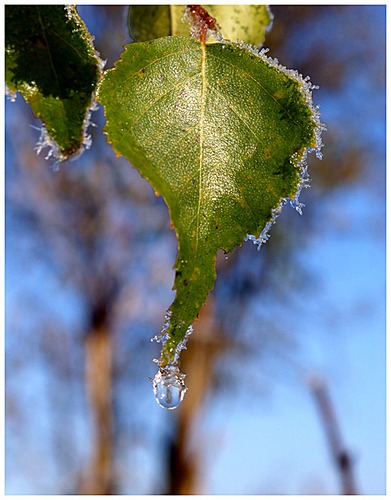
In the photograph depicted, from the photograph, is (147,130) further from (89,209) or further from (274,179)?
(89,209)

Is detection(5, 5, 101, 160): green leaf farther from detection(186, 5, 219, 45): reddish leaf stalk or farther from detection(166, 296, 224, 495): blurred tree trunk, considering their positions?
detection(166, 296, 224, 495): blurred tree trunk

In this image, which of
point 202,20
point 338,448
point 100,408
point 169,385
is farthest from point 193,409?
point 202,20

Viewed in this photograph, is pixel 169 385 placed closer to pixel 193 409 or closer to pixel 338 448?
pixel 338 448

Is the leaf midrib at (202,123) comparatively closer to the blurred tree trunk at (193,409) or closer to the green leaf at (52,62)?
the green leaf at (52,62)

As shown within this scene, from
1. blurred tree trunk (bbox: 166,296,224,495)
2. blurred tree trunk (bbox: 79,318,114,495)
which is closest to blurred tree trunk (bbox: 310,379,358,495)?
blurred tree trunk (bbox: 166,296,224,495)

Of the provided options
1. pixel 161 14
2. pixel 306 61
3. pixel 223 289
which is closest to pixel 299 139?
pixel 161 14
